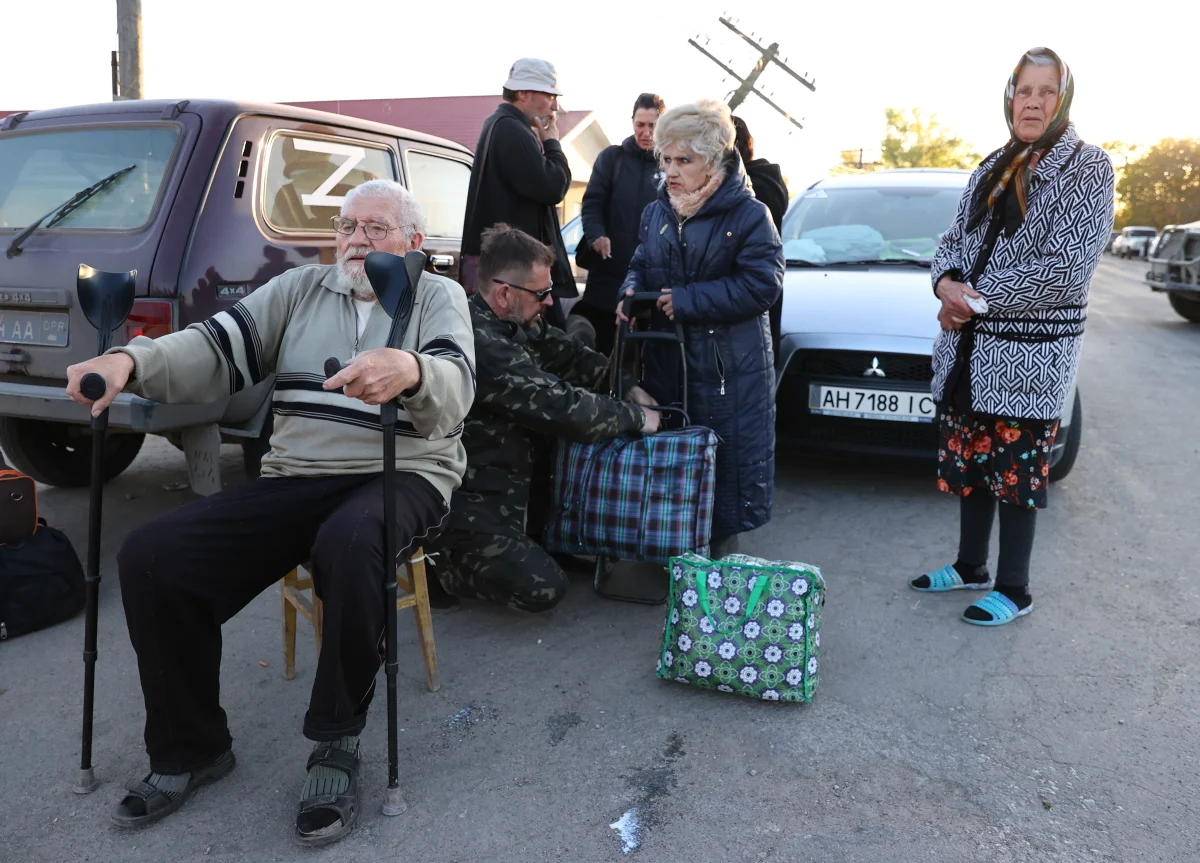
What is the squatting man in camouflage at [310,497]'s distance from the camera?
7.74 ft

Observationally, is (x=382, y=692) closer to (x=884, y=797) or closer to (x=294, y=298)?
(x=294, y=298)

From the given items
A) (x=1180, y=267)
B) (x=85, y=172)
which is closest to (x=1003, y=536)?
(x=85, y=172)

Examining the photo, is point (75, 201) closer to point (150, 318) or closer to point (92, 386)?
point (150, 318)

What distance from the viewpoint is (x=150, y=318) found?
3.60m

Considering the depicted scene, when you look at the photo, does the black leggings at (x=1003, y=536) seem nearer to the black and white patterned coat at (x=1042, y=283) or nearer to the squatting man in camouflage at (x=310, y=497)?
the black and white patterned coat at (x=1042, y=283)

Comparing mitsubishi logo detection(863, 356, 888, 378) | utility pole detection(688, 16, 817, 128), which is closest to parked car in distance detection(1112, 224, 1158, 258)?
utility pole detection(688, 16, 817, 128)

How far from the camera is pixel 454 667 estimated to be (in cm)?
324

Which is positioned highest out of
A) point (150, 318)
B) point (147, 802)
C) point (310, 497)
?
point (150, 318)

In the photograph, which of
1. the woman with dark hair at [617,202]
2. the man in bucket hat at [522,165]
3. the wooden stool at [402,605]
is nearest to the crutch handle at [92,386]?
the wooden stool at [402,605]

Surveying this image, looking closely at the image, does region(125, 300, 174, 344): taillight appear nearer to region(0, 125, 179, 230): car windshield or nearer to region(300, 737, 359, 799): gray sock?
region(0, 125, 179, 230): car windshield

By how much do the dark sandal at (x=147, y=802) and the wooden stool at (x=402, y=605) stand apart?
0.59 m

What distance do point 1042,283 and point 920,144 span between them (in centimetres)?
5081

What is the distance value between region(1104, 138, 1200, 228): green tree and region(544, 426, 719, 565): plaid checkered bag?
2231 inches

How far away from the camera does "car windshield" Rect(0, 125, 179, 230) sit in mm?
3879
